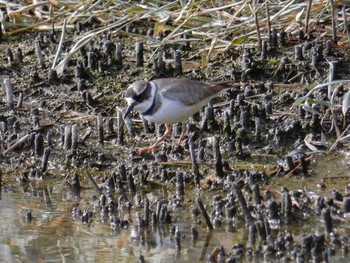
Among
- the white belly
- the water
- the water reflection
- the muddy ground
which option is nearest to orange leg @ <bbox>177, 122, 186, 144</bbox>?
the muddy ground

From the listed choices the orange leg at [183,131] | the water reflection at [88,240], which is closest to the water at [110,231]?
the water reflection at [88,240]

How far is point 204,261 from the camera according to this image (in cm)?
690

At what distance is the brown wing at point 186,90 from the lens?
898cm

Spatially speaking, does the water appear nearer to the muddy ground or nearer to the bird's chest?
the muddy ground

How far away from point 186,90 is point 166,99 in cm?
25

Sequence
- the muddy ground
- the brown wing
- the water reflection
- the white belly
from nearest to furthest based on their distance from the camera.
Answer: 1. the water reflection
2. the muddy ground
3. the white belly
4. the brown wing

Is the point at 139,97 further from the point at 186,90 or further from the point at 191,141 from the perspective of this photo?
the point at 191,141

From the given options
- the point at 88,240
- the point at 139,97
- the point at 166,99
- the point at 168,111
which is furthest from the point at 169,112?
the point at 88,240

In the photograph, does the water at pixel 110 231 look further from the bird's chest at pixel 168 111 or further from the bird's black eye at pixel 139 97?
the bird's black eye at pixel 139 97

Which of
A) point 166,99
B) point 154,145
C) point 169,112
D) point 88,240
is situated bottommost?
point 88,240

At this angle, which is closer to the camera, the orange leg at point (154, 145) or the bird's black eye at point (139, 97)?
the bird's black eye at point (139, 97)

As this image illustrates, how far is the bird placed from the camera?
888 centimetres

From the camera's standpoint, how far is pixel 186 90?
357 inches

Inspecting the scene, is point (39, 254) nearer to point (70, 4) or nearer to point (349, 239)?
point (349, 239)
